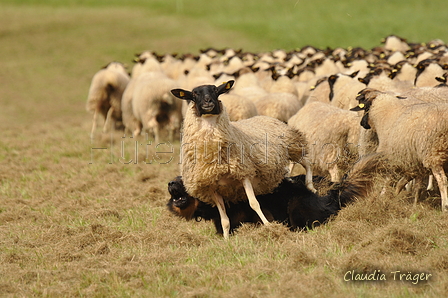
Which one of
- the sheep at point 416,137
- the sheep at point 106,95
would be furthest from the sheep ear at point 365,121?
the sheep at point 106,95

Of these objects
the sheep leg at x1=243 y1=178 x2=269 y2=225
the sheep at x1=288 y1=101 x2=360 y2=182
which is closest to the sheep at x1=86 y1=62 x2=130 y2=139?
the sheep at x1=288 y1=101 x2=360 y2=182

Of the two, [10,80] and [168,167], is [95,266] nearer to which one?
[168,167]

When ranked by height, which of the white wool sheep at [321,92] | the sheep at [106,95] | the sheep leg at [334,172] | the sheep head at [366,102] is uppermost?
the sheep head at [366,102]

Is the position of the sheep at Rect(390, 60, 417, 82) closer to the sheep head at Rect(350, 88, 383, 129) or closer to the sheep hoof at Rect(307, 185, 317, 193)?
the sheep head at Rect(350, 88, 383, 129)

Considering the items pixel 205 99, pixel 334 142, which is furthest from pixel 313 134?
pixel 205 99

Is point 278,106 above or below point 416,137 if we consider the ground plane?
below

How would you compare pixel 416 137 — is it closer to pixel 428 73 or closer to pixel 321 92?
pixel 428 73

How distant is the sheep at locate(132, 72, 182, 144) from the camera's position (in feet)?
38.2

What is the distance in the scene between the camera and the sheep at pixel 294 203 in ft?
18.4

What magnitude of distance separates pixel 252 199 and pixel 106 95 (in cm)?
911

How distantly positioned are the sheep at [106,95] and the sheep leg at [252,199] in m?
8.53

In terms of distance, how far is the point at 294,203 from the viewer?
5695mm

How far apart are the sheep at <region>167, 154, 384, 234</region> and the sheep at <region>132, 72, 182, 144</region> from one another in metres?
5.54

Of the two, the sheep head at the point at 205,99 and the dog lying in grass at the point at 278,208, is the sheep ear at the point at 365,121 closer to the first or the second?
the dog lying in grass at the point at 278,208
